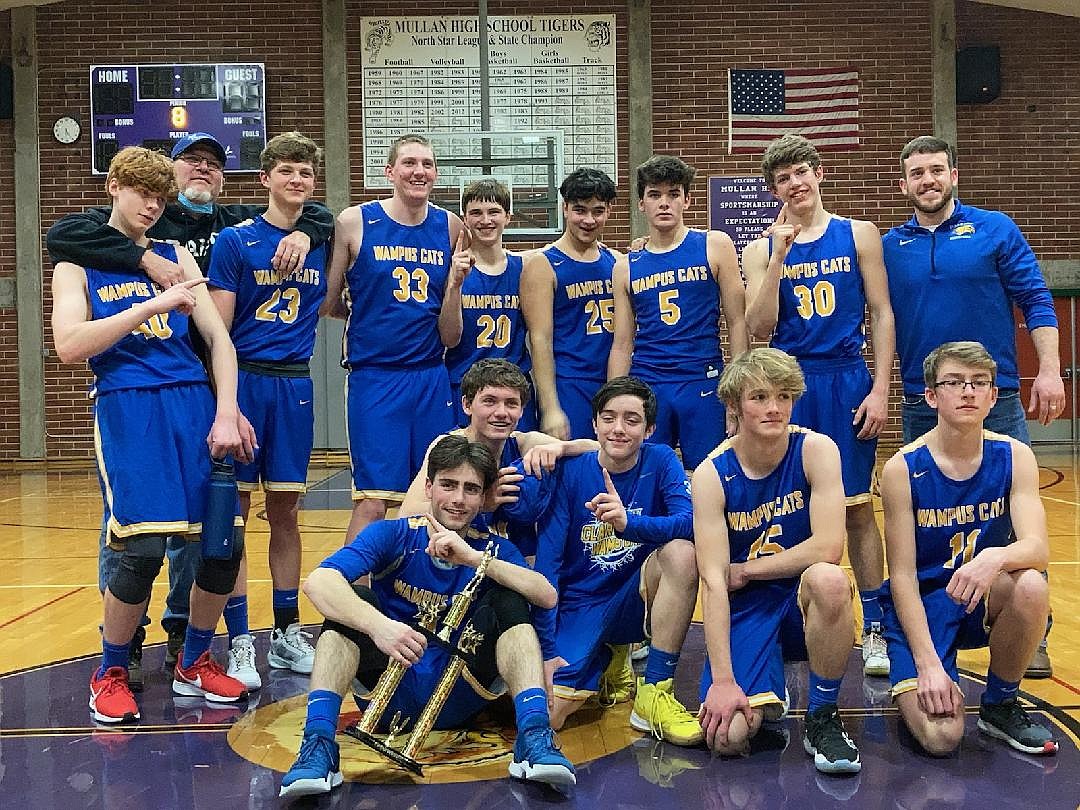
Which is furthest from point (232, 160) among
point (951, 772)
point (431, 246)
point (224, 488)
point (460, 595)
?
point (951, 772)

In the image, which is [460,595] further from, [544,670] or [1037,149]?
[1037,149]

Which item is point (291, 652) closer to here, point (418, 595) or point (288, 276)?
point (418, 595)

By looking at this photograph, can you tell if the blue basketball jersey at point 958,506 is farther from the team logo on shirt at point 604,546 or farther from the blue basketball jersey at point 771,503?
the team logo on shirt at point 604,546

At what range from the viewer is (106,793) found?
3170 mm

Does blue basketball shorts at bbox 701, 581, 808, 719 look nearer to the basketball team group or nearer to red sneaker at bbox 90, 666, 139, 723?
the basketball team group

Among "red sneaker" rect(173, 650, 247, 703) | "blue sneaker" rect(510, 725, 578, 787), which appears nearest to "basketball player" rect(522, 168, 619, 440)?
"red sneaker" rect(173, 650, 247, 703)

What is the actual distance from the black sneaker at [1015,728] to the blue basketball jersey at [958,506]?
0.41 meters

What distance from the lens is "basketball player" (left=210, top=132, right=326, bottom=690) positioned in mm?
4430

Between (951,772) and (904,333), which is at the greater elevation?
(904,333)

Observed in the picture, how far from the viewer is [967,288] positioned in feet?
14.3

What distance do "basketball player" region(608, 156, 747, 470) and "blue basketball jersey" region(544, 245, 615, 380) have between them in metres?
0.20

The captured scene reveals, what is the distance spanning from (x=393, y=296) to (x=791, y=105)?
9795 mm

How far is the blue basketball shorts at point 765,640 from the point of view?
11.6ft

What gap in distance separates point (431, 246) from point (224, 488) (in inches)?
57.1
